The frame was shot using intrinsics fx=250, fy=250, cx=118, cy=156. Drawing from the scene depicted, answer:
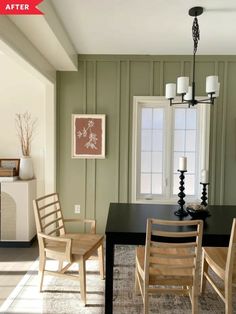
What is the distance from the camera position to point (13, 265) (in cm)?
280

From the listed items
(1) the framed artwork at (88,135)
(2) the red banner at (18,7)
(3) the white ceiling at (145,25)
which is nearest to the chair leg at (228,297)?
(1) the framed artwork at (88,135)

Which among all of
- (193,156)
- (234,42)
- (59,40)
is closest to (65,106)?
(59,40)

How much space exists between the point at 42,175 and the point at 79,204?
26.8 inches

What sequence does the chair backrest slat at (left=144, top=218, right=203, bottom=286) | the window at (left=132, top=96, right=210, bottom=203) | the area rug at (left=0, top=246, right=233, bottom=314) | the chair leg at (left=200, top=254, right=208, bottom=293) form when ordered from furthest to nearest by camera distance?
1. the window at (left=132, top=96, right=210, bottom=203)
2. the chair leg at (left=200, top=254, right=208, bottom=293)
3. the area rug at (left=0, top=246, right=233, bottom=314)
4. the chair backrest slat at (left=144, top=218, right=203, bottom=286)

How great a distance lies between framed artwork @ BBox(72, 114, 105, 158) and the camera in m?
3.47

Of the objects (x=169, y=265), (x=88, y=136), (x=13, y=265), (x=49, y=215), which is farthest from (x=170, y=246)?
(x=88, y=136)

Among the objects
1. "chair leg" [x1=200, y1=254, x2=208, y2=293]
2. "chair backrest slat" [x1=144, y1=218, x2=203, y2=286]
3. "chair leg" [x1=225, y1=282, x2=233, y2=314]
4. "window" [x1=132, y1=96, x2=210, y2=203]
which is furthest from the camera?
"window" [x1=132, y1=96, x2=210, y2=203]

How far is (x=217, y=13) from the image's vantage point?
2.33 meters

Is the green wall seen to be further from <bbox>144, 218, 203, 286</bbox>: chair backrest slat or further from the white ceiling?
<bbox>144, 218, 203, 286</bbox>: chair backrest slat

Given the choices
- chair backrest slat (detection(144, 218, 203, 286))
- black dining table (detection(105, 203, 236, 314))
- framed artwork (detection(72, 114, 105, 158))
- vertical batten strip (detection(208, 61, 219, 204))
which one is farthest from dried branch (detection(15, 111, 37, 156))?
vertical batten strip (detection(208, 61, 219, 204))

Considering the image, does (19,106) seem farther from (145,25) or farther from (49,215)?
(145,25)

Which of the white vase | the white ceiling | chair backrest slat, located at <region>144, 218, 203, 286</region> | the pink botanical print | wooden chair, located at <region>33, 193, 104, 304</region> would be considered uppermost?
the white ceiling

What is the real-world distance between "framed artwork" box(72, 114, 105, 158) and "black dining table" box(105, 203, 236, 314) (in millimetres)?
1179

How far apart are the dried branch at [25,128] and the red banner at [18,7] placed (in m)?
1.82
